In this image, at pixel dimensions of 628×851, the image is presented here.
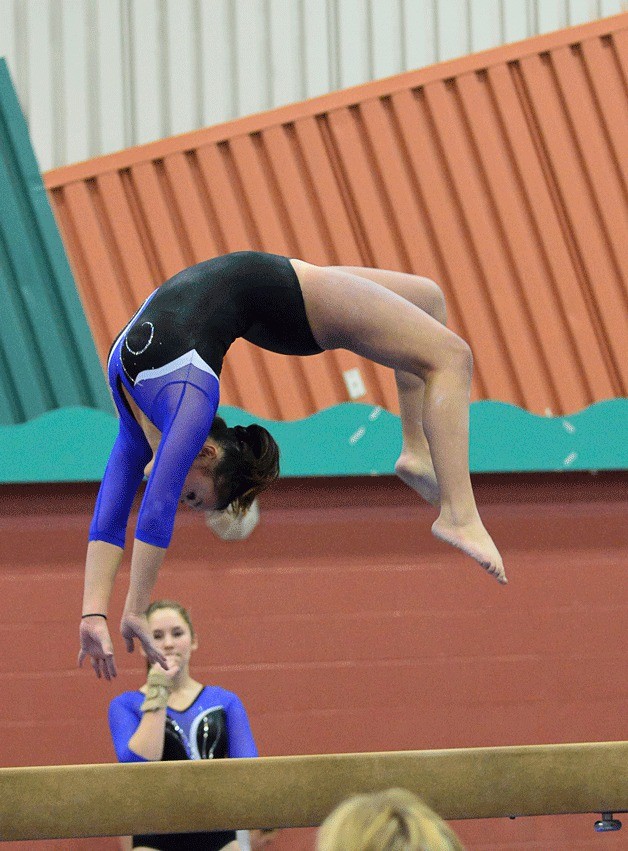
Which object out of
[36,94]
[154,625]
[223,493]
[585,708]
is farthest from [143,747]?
[36,94]

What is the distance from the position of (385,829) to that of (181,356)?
1.43 meters

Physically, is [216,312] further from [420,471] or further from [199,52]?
[199,52]

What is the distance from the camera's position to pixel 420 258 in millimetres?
4383

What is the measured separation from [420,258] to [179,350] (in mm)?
2140

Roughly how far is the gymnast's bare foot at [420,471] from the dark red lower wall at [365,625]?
1.63 meters

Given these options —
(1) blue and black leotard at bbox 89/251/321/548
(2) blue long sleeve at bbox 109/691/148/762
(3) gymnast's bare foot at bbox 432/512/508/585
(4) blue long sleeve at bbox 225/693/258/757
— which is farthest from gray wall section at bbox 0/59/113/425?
(3) gymnast's bare foot at bbox 432/512/508/585

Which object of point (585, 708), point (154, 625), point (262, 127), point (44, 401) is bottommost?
point (585, 708)

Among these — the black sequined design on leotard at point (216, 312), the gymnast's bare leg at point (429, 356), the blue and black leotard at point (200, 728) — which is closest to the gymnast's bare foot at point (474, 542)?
the gymnast's bare leg at point (429, 356)

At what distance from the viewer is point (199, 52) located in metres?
4.41

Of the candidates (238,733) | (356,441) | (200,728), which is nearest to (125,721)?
(200,728)

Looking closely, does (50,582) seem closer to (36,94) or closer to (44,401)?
(44,401)

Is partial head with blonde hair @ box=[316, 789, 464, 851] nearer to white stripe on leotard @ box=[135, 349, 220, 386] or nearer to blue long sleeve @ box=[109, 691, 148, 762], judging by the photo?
white stripe on leotard @ box=[135, 349, 220, 386]

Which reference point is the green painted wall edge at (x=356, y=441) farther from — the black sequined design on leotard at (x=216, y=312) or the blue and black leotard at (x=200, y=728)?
the black sequined design on leotard at (x=216, y=312)

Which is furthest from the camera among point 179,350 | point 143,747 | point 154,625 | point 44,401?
point 44,401
